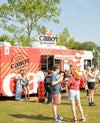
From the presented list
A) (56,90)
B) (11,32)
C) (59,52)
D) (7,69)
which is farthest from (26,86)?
(11,32)

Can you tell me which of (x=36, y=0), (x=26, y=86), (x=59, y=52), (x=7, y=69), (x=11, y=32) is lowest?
(x=26, y=86)

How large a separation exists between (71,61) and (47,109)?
4847 millimetres

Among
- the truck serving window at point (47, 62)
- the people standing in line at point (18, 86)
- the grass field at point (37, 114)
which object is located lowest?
the grass field at point (37, 114)

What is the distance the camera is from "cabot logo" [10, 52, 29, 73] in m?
9.34

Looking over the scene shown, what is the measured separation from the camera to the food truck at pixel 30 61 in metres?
9.04

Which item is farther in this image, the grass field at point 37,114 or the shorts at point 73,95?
the grass field at point 37,114

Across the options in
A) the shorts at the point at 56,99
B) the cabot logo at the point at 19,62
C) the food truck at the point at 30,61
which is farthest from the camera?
the cabot logo at the point at 19,62

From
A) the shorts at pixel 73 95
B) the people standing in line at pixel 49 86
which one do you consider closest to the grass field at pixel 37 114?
the people standing in line at pixel 49 86

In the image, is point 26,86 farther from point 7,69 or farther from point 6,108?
point 6,108

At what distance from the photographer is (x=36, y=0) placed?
52.9ft

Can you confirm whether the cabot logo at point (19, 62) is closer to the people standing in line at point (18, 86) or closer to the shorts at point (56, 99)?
the people standing in line at point (18, 86)

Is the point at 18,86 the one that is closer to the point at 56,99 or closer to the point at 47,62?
the point at 47,62

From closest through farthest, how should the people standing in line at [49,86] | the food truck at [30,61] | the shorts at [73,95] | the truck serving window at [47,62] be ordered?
the shorts at [73,95], the people standing in line at [49,86], the food truck at [30,61], the truck serving window at [47,62]

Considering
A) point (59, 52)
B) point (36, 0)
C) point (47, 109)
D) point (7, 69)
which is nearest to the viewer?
point (47, 109)
